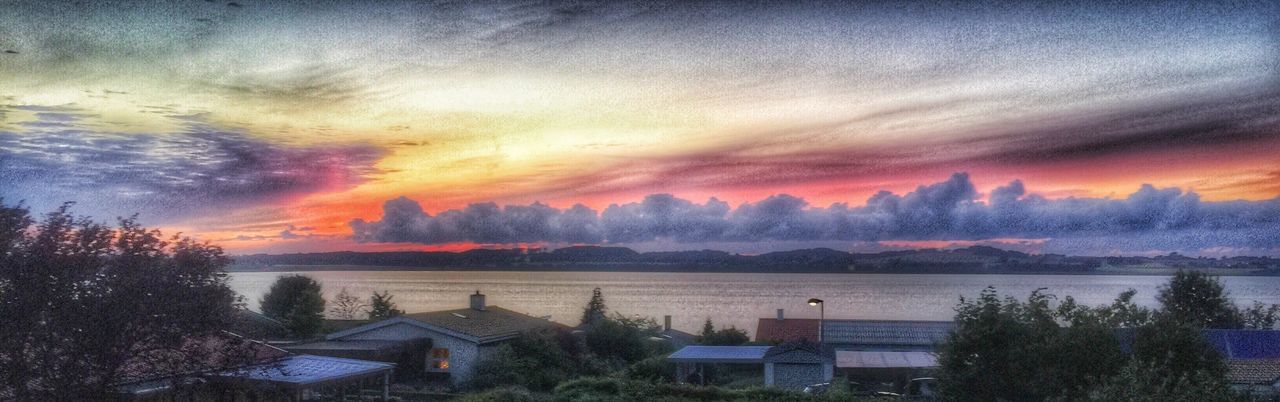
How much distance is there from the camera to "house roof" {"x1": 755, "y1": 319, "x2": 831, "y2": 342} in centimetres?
3250

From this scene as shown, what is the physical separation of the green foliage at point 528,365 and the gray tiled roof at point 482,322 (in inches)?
26.4

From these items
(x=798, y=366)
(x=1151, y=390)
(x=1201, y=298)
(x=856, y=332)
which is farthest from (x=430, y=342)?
(x=1201, y=298)

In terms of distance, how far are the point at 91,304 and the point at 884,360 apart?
62.7ft

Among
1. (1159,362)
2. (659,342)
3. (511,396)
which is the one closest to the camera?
(1159,362)

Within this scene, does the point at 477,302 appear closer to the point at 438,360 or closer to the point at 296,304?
the point at 438,360

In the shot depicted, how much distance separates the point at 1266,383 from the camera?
60.1ft

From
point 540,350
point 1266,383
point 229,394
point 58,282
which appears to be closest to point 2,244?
point 58,282

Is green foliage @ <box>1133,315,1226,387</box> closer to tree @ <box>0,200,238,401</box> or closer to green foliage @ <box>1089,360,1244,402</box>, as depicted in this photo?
green foliage @ <box>1089,360,1244,402</box>

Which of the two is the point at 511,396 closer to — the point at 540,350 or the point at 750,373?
the point at 540,350

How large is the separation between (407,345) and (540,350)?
126 inches

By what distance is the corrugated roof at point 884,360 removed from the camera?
2347 cm

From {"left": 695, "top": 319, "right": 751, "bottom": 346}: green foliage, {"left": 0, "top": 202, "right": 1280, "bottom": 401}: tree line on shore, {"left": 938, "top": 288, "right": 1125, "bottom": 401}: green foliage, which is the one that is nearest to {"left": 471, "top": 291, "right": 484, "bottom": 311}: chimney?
{"left": 0, "top": 202, "right": 1280, "bottom": 401}: tree line on shore

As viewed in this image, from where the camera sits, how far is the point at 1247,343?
2636 centimetres

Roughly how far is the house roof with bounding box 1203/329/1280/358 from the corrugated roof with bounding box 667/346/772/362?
11644mm
